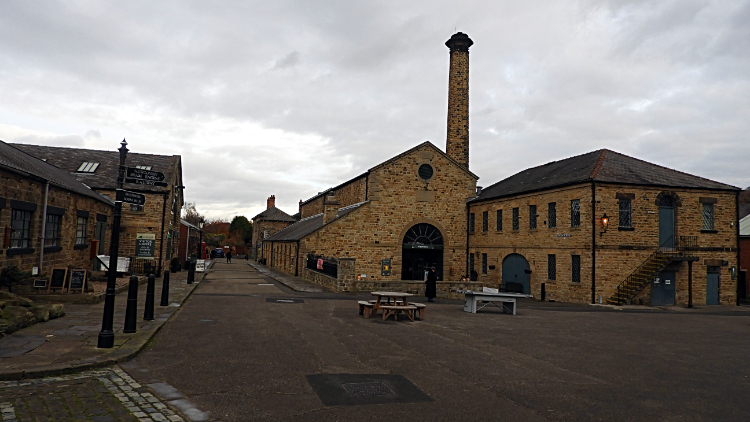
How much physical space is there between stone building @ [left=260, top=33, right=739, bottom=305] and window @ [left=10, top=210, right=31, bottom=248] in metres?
11.5

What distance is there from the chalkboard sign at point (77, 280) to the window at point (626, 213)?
22.0m

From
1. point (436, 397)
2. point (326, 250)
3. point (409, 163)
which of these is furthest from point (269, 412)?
point (409, 163)

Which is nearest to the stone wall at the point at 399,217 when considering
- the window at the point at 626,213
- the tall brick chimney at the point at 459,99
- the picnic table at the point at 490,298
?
the tall brick chimney at the point at 459,99

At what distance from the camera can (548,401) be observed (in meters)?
6.29

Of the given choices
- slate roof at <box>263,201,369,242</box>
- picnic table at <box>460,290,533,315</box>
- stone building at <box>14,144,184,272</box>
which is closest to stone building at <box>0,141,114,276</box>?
stone building at <box>14,144,184,272</box>

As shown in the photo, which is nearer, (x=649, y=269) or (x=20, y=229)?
(x=20, y=229)

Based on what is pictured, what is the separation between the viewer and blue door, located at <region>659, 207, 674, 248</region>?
23.3 meters

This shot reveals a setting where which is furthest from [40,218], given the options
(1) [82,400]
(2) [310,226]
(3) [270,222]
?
(3) [270,222]

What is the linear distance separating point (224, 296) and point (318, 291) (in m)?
4.85

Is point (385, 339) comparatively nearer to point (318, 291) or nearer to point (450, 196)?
point (318, 291)

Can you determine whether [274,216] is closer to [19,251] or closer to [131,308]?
[19,251]

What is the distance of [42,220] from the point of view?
15.9m

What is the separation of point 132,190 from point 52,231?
9.07 m

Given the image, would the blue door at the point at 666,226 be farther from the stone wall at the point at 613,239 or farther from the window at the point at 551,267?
the window at the point at 551,267
